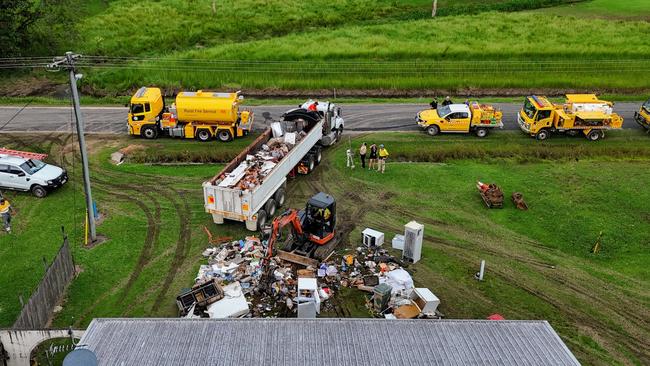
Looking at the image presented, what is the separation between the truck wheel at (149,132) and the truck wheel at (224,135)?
3617 millimetres

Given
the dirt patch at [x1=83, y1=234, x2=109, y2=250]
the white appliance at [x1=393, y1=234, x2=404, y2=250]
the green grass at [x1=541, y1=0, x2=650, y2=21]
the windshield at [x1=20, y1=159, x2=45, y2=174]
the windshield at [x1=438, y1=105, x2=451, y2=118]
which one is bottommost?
the dirt patch at [x1=83, y1=234, x2=109, y2=250]

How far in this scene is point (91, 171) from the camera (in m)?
27.4

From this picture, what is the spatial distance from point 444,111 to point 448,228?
11665mm

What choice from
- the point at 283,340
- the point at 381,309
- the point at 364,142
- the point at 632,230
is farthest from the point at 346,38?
the point at 283,340

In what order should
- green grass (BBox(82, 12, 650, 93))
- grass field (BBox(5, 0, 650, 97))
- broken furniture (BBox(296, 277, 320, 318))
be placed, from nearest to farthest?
broken furniture (BBox(296, 277, 320, 318)), green grass (BBox(82, 12, 650, 93)), grass field (BBox(5, 0, 650, 97))

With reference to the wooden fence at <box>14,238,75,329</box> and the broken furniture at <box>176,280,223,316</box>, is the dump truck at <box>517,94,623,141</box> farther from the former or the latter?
the wooden fence at <box>14,238,75,329</box>

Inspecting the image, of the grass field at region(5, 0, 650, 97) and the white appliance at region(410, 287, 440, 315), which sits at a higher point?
the grass field at region(5, 0, 650, 97)

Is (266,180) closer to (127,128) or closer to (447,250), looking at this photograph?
→ (447,250)


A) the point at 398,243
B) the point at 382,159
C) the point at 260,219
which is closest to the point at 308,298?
the point at 398,243

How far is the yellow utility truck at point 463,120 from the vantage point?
105 feet

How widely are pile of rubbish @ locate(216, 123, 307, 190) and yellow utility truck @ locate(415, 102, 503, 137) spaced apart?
28.5 ft

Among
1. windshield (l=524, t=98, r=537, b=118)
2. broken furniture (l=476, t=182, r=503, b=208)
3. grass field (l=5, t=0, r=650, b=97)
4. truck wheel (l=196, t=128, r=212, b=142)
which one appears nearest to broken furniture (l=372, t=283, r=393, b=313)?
broken furniture (l=476, t=182, r=503, b=208)

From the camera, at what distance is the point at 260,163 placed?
24594mm

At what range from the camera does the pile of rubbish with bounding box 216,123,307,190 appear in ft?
73.6
